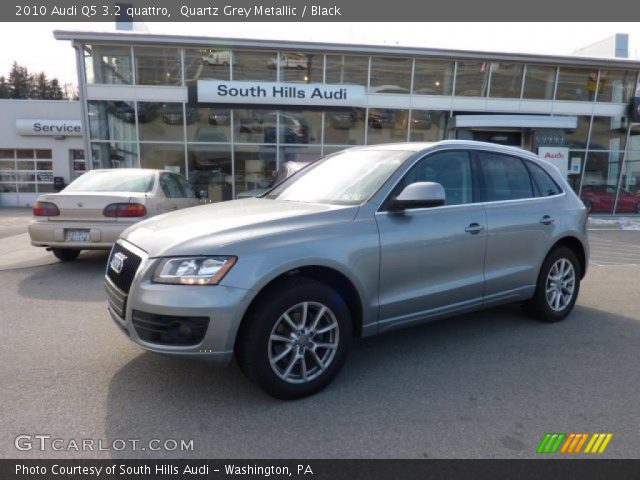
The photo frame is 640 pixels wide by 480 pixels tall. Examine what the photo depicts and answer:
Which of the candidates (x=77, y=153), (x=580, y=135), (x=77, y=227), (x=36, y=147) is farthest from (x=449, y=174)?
(x=36, y=147)

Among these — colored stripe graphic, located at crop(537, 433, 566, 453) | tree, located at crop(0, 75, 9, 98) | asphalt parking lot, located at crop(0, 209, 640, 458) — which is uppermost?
tree, located at crop(0, 75, 9, 98)

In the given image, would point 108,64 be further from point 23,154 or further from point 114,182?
point 23,154

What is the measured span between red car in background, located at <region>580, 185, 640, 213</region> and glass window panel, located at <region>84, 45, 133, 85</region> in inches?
670

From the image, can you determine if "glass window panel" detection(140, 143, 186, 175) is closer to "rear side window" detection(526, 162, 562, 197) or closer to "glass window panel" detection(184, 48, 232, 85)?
"glass window panel" detection(184, 48, 232, 85)

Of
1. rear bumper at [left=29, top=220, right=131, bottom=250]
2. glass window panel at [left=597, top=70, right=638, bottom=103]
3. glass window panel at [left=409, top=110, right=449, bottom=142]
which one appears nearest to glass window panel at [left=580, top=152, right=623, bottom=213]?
glass window panel at [left=597, top=70, right=638, bottom=103]

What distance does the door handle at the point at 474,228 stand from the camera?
3.86 metres

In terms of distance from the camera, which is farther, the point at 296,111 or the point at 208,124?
the point at 296,111

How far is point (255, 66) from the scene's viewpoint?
15.5 meters

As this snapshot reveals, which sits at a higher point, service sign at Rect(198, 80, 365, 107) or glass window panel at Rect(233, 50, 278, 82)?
glass window panel at Rect(233, 50, 278, 82)

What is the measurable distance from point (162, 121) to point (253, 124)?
9.93 ft

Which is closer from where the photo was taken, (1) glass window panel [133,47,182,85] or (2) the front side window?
(2) the front side window

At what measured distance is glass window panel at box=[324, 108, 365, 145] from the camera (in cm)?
1616

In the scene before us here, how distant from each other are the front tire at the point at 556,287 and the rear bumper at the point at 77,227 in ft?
17.5

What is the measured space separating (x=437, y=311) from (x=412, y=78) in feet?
46.3
